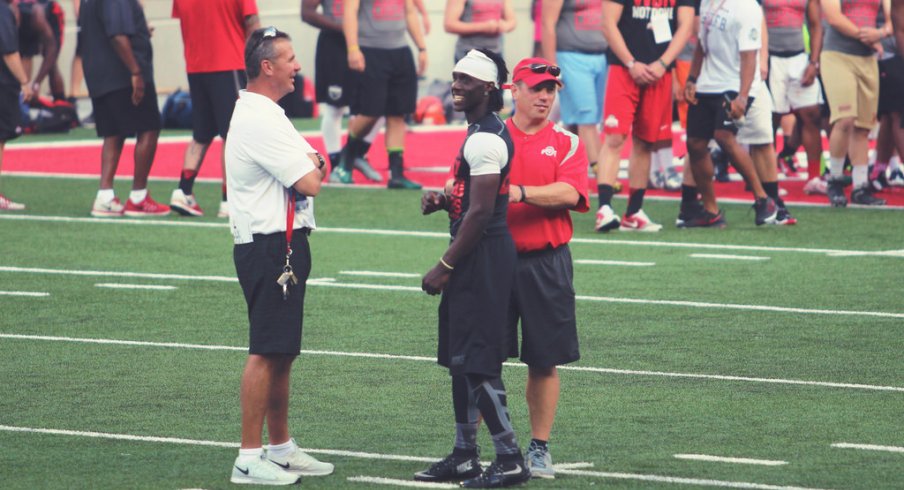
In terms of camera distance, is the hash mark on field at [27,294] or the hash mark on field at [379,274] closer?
the hash mark on field at [27,294]

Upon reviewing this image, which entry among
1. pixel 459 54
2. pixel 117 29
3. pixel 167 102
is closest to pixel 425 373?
pixel 117 29

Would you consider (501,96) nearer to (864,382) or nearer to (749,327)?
(864,382)

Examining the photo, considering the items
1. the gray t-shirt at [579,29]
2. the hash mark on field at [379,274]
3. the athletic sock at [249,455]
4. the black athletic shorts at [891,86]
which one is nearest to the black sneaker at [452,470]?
the athletic sock at [249,455]

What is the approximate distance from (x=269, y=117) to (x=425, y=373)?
240 centimetres

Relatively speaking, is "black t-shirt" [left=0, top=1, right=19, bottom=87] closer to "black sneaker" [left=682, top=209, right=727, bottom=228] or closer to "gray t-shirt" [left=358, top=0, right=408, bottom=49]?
"gray t-shirt" [left=358, top=0, right=408, bottom=49]

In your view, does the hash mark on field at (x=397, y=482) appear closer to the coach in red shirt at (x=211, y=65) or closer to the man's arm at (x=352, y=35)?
the coach in red shirt at (x=211, y=65)

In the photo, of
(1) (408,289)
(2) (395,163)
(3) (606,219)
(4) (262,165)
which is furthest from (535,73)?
(2) (395,163)

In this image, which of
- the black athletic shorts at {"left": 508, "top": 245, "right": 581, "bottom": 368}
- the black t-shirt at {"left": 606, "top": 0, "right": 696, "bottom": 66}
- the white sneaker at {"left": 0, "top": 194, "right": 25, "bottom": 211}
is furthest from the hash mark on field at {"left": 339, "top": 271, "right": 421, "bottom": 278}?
the black athletic shorts at {"left": 508, "top": 245, "right": 581, "bottom": 368}

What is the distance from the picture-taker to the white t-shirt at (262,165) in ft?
22.2

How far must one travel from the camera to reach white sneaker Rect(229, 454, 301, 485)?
21.9ft

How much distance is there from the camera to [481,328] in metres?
6.69

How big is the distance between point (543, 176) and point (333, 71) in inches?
453

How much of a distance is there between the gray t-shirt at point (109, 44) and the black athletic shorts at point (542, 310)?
30.1 feet

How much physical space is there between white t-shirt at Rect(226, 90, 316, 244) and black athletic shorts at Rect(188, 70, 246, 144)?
27.4 ft
